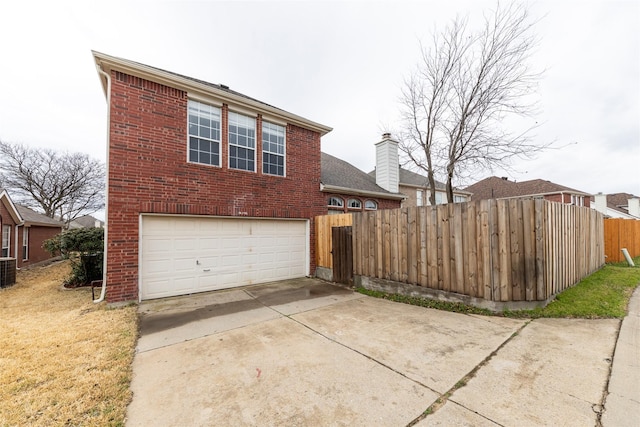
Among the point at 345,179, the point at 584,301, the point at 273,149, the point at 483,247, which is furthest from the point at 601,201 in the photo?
the point at 273,149

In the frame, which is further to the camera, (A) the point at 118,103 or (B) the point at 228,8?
(B) the point at 228,8

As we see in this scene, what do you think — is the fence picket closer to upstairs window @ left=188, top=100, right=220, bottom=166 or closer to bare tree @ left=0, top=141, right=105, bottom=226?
upstairs window @ left=188, top=100, right=220, bottom=166

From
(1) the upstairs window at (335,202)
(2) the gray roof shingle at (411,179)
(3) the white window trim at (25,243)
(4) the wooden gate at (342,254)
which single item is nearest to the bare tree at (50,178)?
(3) the white window trim at (25,243)

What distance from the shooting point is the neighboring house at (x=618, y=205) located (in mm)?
22975

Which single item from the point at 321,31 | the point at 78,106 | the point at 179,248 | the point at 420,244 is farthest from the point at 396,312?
the point at 78,106

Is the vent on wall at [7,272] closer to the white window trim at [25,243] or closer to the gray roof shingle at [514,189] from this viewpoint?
the white window trim at [25,243]

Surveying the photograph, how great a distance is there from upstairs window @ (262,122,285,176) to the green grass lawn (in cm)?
475

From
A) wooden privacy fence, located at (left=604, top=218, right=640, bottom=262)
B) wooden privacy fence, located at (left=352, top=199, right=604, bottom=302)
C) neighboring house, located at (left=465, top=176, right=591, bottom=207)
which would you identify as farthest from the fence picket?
neighboring house, located at (left=465, top=176, right=591, bottom=207)

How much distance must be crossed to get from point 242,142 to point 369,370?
274 inches

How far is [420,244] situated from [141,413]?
5.37m

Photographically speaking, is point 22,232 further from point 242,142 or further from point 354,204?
point 354,204

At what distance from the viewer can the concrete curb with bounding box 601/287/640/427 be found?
79.0 inches

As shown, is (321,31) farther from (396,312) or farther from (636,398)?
(636,398)

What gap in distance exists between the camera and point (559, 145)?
767 cm
